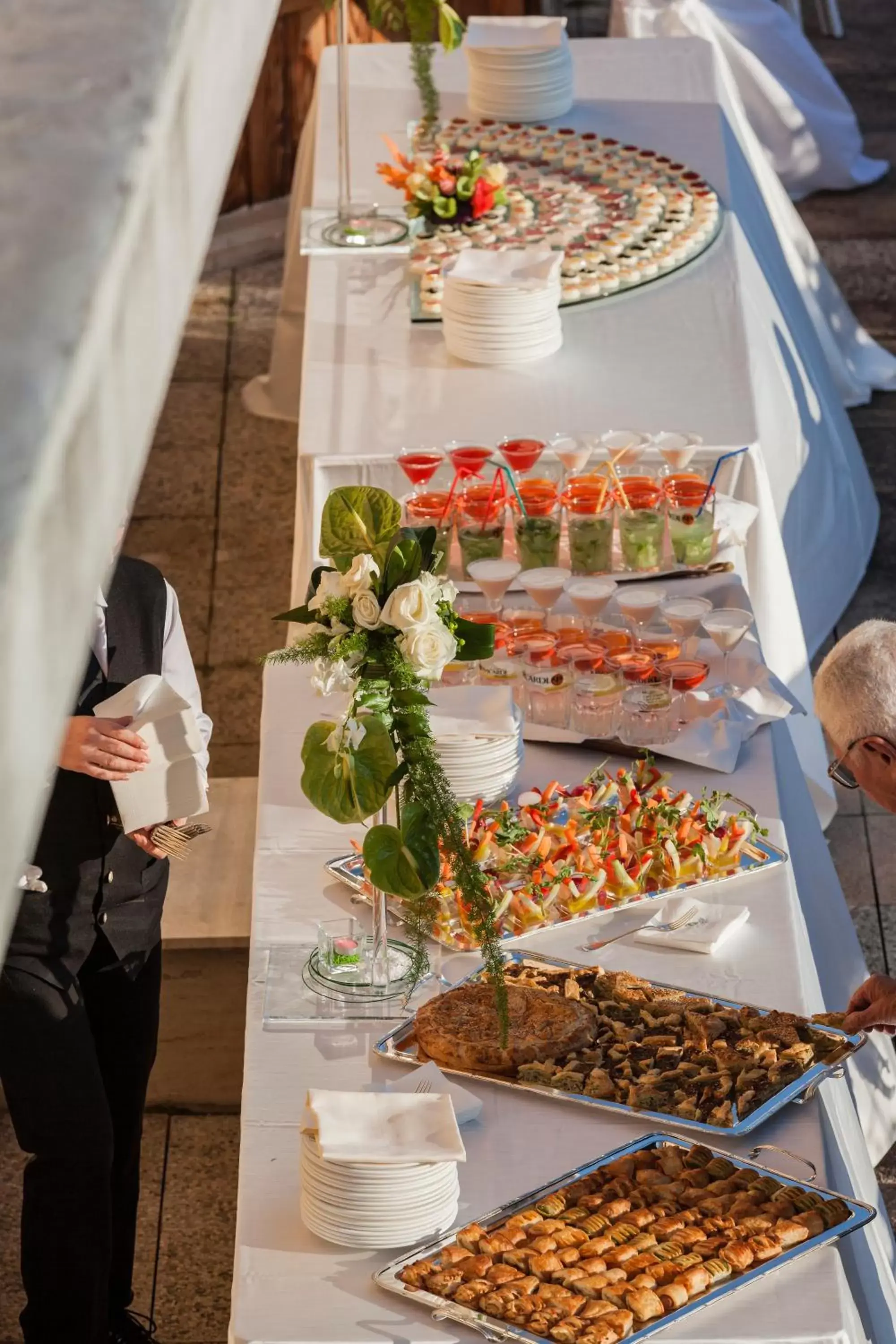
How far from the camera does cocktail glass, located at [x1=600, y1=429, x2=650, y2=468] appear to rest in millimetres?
3643

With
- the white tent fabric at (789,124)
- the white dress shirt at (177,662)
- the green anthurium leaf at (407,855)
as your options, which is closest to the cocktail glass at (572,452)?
the white dress shirt at (177,662)

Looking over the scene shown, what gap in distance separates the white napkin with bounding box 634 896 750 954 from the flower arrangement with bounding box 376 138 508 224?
267cm

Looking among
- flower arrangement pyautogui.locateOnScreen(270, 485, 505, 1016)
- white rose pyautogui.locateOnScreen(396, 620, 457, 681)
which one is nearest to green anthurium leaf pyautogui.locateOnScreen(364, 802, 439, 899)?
flower arrangement pyautogui.locateOnScreen(270, 485, 505, 1016)

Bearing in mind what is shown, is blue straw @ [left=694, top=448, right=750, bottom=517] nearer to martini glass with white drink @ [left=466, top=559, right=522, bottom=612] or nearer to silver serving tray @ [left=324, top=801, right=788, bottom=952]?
martini glass with white drink @ [left=466, top=559, right=522, bottom=612]

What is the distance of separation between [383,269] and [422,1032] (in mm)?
2856

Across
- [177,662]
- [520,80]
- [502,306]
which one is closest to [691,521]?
[502,306]

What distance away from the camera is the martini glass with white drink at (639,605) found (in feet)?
10.5

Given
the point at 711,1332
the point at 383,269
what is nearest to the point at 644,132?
the point at 383,269

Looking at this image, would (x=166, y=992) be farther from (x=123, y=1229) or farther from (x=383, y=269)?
(x=383, y=269)

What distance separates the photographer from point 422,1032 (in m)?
2.29

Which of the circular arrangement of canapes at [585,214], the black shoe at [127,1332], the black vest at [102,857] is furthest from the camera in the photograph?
the circular arrangement of canapes at [585,214]

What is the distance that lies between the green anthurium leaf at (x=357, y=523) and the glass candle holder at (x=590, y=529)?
3.88ft

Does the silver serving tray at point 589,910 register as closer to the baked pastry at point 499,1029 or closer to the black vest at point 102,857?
the baked pastry at point 499,1029

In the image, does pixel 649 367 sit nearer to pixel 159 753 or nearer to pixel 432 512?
pixel 432 512
